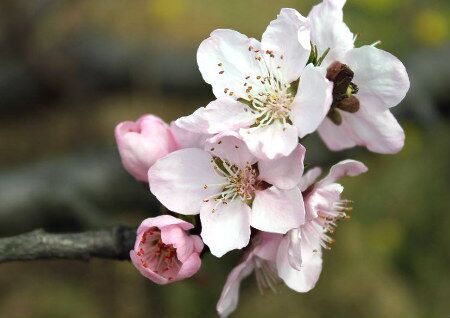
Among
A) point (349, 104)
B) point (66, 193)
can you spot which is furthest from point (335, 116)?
point (66, 193)

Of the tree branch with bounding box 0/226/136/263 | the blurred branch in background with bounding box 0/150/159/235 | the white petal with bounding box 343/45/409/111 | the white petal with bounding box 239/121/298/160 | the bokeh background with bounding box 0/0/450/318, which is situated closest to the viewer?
the white petal with bounding box 239/121/298/160

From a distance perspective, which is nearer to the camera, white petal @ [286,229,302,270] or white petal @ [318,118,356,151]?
white petal @ [286,229,302,270]

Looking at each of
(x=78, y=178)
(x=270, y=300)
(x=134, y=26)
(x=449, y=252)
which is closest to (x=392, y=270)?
(x=449, y=252)

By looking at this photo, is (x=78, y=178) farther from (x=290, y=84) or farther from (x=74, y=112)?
(x=290, y=84)

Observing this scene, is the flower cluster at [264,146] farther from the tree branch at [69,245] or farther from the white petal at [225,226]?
the tree branch at [69,245]

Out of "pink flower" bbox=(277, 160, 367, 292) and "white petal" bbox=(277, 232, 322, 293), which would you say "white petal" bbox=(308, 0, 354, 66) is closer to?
"pink flower" bbox=(277, 160, 367, 292)

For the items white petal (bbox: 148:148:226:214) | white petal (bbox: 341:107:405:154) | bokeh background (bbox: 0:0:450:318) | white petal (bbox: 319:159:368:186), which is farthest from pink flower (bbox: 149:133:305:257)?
bokeh background (bbox: 0:0:450:318)

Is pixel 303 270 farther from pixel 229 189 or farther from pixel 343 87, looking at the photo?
pixel 343 87

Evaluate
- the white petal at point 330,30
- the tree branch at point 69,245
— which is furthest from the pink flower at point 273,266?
the white petal at point 330,30
